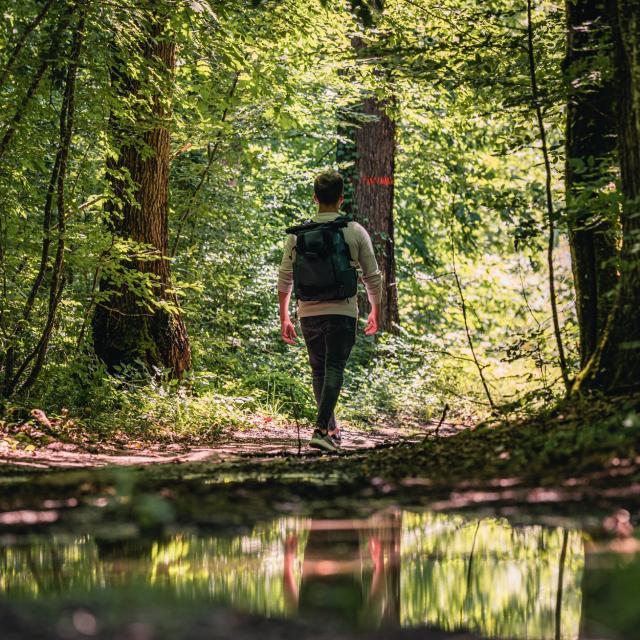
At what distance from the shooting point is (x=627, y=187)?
20.3 ft

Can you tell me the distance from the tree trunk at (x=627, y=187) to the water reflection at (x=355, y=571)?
2.37 m

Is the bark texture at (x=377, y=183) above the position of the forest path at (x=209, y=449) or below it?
above

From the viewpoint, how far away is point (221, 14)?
1164 centimetres

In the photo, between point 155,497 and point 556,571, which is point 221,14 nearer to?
point 155,497

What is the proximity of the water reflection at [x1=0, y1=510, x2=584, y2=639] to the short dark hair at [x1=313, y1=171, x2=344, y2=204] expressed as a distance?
188 inches

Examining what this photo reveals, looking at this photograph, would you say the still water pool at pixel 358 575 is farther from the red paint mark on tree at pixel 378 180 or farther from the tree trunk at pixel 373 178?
the red paint mark on tree at pixel 378 180

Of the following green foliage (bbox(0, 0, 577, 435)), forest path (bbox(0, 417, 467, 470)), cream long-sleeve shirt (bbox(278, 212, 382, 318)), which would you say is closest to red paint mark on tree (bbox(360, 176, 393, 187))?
green foliage (bbox(0, 0, 577, 435))

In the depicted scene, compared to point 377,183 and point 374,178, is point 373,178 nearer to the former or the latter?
point 374,178

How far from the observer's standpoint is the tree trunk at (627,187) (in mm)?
6164

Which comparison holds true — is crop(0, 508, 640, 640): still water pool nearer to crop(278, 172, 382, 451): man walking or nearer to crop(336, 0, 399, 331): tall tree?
crop(278, 172, 382, 451): man walking

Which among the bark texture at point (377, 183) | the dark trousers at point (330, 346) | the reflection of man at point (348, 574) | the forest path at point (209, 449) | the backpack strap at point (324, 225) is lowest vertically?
the reflection of man at point (348, 574)

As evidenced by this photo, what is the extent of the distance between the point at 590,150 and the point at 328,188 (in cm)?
229

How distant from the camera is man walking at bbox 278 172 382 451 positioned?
8.62m

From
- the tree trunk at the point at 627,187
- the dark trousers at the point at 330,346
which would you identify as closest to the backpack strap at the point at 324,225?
the dark trousers at the point at 330,346
